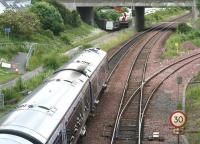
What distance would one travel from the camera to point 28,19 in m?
49.5

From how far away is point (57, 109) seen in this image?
1647 centimetres

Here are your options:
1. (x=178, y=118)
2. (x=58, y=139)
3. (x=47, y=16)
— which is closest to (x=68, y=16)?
(x=47, y=16)

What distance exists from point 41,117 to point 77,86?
5.11m

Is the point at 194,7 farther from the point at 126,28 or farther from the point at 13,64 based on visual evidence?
the point at 13,64

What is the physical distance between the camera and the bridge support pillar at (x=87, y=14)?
77500 millimetres

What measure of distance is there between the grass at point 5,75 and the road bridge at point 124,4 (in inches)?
1603

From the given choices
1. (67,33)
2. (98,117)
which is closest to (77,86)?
(98,117)

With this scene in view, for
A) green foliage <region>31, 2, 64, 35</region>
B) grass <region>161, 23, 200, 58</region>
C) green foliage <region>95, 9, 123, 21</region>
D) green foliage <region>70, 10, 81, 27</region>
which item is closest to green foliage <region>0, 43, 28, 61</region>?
green foliage <region>31, 2, 64, 35</region>

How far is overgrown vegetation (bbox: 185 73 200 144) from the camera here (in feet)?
69.1

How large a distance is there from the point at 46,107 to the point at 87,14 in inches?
2482

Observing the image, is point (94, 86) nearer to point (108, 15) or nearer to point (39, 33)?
point (39, 33)

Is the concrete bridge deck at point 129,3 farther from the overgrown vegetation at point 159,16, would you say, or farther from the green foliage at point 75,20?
the overgrown vegetation at point 159,16

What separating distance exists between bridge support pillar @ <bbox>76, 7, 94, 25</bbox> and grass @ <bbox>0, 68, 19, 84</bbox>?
43486 millimetres

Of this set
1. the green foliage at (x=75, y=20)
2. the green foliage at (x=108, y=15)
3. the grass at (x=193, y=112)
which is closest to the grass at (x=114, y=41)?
the green foliage at (x=75, y=20)
